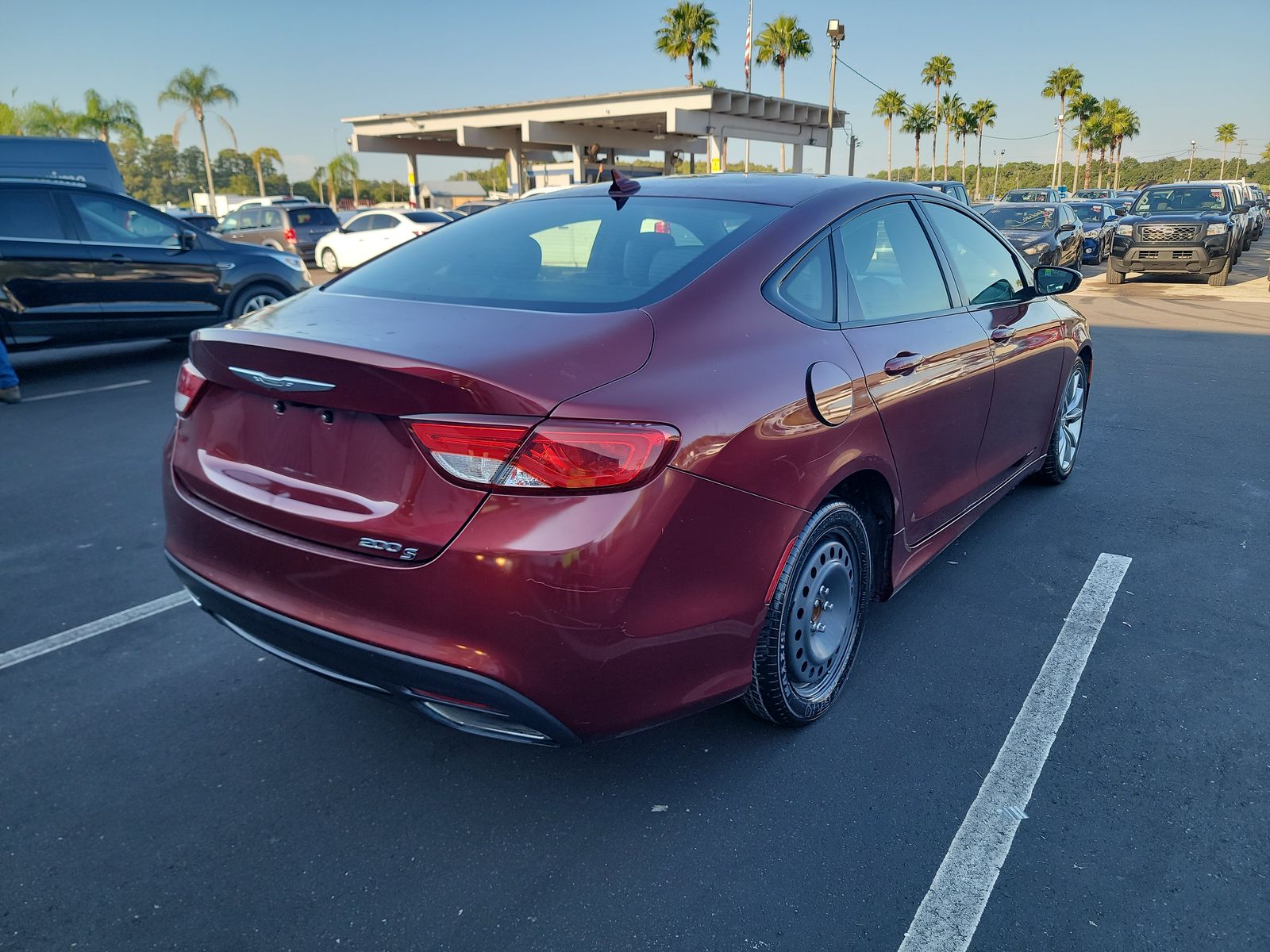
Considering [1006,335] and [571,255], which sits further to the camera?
[1006,335]

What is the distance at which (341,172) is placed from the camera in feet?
308

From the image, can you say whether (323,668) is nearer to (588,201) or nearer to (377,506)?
(377,506)

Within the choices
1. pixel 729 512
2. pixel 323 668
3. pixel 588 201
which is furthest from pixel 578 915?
pixel 588 201

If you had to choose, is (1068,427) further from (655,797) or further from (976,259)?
(655,797)

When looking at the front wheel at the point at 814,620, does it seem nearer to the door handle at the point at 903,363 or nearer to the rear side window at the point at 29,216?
the door handle at the point at 903,363

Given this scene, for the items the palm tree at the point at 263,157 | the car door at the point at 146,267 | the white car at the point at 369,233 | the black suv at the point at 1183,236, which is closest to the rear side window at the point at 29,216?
the car door at the point at 146,267

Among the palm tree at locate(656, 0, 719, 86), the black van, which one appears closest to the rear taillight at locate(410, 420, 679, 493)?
the black van

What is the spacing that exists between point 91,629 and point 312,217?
22550 mm

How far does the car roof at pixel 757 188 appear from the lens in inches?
117

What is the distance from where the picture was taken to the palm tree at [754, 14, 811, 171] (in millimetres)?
53156

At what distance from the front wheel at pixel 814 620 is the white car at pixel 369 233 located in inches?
739

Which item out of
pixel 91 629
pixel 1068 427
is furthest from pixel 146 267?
pixel 1068 427

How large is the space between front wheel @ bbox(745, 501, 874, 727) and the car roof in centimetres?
107

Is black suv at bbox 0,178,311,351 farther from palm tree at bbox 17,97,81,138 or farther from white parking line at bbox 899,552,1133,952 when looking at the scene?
palm tree at bbox 17,97,81,138
